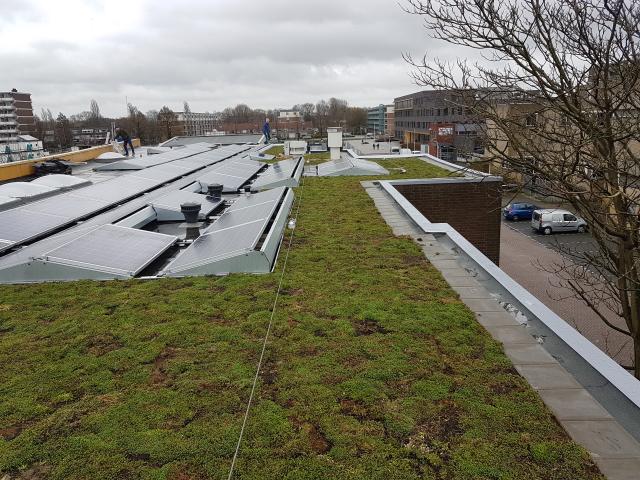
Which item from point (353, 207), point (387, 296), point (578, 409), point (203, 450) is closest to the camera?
point (203, 450)

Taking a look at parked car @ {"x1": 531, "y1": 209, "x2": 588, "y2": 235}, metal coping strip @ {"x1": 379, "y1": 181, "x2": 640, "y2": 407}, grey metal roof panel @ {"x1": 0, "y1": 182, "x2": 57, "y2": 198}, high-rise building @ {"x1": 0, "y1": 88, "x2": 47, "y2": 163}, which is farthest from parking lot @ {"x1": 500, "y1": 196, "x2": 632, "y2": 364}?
high-rise building @ {"x1": 0, "y1": 88, "x2": 47, "y2": 163}

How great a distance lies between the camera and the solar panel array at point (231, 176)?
19.7m

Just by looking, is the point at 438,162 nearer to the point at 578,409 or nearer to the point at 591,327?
the point at 591,327

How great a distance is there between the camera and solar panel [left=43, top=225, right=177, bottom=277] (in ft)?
31.3

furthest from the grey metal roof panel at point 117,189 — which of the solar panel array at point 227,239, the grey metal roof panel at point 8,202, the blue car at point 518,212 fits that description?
the blue car at point 518,212

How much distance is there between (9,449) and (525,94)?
963cm

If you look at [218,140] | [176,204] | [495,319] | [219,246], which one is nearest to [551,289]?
[176,204]

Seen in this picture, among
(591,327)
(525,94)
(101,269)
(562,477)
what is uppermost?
(525,94)

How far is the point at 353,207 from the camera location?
53.7ft

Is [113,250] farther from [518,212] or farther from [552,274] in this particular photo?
[518,212]

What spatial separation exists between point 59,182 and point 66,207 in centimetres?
680

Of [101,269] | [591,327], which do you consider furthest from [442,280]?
[591,327]

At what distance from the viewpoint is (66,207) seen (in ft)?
47.3

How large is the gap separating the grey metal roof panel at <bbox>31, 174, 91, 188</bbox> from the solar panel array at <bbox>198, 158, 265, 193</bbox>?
17.2ft
